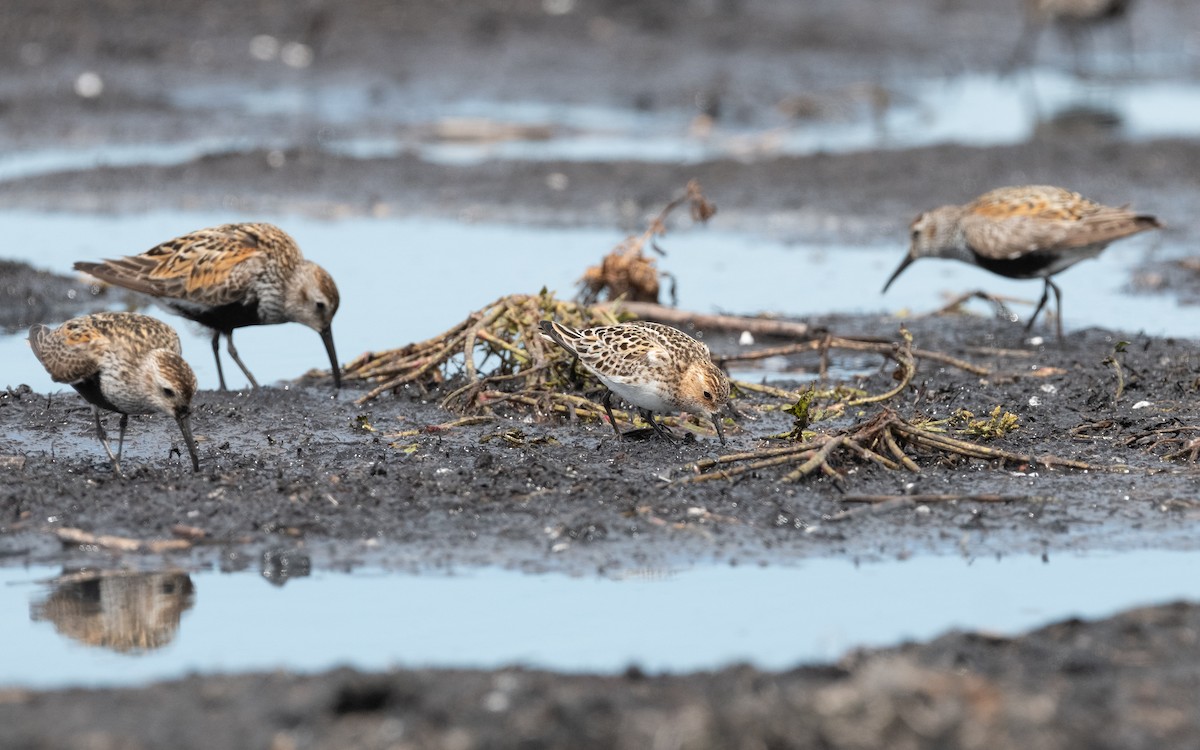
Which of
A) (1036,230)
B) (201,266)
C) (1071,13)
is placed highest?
(1071,13)

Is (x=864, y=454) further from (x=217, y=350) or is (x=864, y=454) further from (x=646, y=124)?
(x=646, y=124)

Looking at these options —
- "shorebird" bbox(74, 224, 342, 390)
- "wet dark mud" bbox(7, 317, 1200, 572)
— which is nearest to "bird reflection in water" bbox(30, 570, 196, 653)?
"wet dark mud" bbox(7, 317, 1200, 572)

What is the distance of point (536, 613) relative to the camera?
736 centimetres

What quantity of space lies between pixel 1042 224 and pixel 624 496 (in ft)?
18.1

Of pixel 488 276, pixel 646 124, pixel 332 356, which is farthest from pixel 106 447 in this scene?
pixel 646 124

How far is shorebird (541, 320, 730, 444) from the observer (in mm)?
9461

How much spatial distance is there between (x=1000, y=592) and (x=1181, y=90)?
69.9ft

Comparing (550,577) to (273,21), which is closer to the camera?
(550,577)

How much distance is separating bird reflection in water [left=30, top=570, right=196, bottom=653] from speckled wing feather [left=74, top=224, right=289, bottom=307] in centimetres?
396

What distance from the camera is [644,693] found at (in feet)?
20.0

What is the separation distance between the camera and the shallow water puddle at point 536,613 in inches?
267

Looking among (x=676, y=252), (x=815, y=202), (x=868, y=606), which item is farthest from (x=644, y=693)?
(x=815, y=202)

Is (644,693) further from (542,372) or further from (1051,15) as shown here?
(1051,15)

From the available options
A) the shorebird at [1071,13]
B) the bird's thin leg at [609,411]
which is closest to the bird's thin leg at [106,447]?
the bird's thin leg at [609,411]
